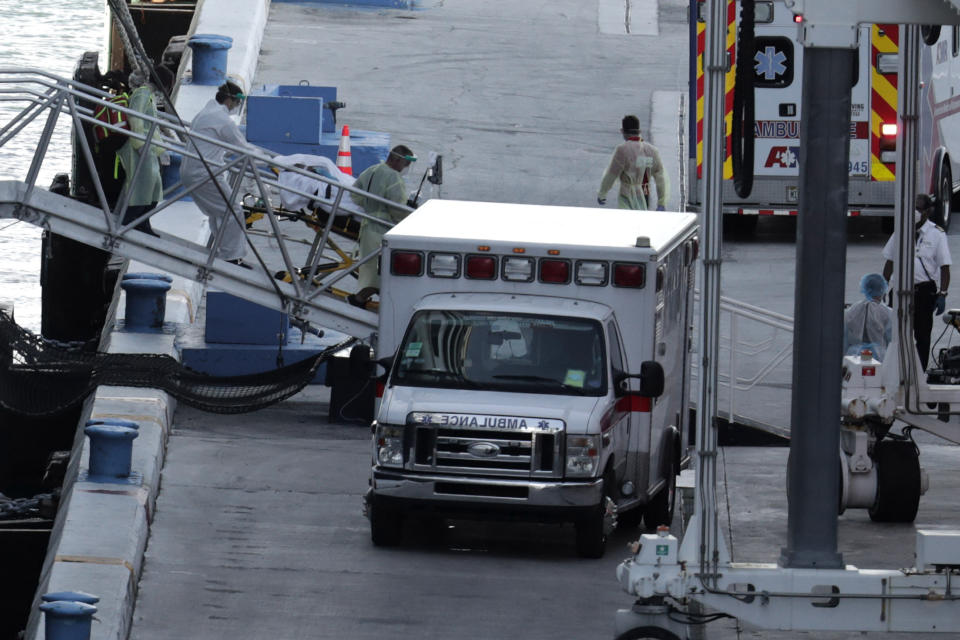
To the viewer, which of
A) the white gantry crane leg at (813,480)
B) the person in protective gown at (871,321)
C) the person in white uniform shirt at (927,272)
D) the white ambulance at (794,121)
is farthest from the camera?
the white ambulance at (794,121)

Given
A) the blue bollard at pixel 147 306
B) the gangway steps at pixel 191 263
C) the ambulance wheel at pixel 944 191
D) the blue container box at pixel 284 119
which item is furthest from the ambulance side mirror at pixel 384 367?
Answer: the ambulance wheel at pixel 944 191

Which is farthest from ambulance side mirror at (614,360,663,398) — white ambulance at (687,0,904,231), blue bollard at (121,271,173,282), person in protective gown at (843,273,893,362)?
white ambulance at (687,0,904,231)

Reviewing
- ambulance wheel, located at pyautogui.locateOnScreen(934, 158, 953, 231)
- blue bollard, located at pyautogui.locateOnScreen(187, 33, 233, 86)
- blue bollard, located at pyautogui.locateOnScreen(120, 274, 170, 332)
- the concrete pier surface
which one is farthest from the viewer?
blue bollard, located at pyautogui.locateOnScreen(187, 33, 233, 86)

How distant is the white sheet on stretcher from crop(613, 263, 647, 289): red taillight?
4.36 m

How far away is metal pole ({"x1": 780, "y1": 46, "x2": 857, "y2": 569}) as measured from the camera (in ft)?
30.9

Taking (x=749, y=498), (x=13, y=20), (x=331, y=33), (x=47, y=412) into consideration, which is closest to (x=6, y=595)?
(x=47, y=412)

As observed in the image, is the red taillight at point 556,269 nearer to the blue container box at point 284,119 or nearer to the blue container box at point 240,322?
the blue container box at point 240,322

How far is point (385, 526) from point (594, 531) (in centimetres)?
150

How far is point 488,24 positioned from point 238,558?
2122 centimetres

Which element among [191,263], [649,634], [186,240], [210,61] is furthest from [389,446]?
[210,61]

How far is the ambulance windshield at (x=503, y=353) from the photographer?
13438 millimetres

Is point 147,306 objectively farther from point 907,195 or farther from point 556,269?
point 907,195

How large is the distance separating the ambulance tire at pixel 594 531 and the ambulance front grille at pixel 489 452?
16.1 inches

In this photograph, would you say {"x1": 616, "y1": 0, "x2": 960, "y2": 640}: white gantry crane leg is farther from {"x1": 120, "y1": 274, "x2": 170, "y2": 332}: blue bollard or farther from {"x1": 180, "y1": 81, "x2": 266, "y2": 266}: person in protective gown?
{"x1": 120, "y1": 274, "x2": 170, "y2": 332}: blue bollard
